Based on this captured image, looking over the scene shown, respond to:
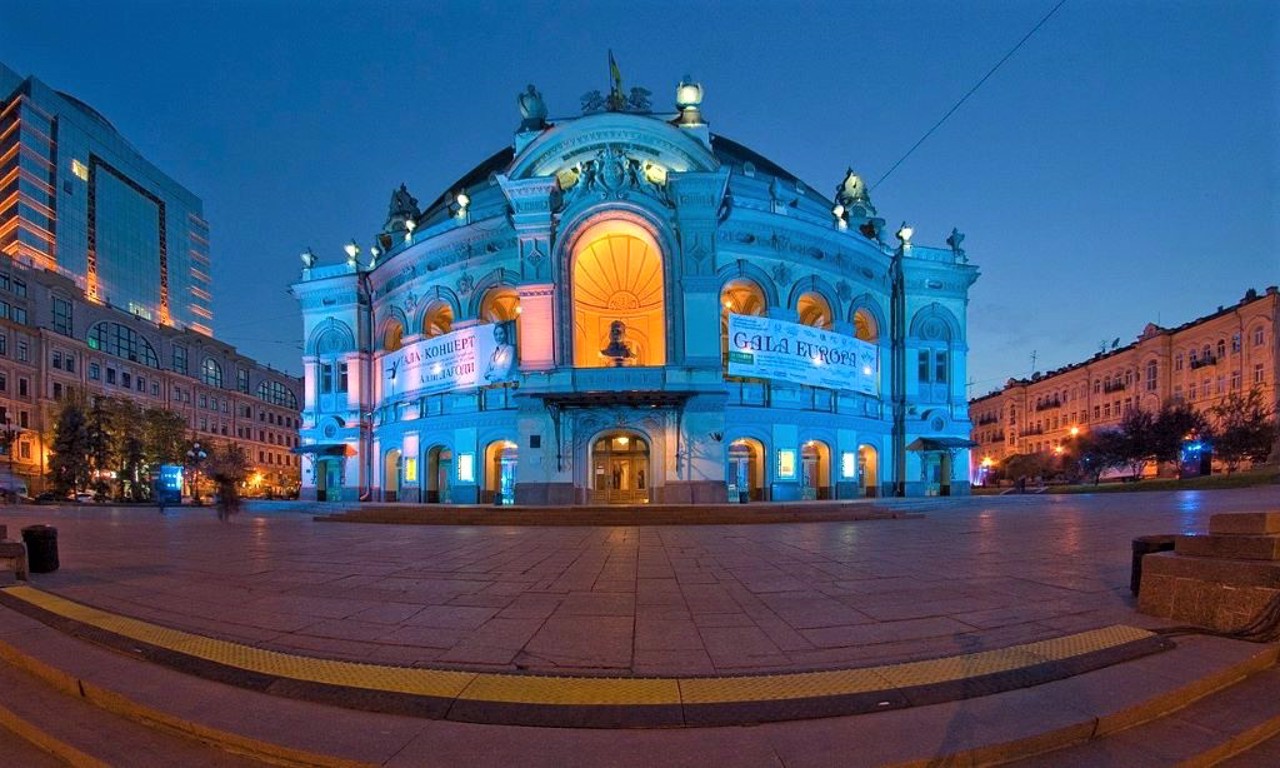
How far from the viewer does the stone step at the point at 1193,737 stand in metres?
3.51

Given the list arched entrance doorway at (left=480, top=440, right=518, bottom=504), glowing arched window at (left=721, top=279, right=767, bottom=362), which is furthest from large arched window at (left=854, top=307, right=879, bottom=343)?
arched entrance doorway at (left=480, top=440, right=518, bottom=504)

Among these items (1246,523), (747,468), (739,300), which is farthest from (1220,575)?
(739,300)

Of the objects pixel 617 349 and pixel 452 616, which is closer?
→ pixel 452 616

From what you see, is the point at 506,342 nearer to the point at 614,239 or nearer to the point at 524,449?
the point at 524,449

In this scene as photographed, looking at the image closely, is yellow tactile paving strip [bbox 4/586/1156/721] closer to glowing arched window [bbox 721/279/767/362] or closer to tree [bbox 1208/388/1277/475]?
glowing arched window [bbox 721/279/767/362]

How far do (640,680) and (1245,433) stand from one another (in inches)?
2232

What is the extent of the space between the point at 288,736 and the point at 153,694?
1.50 meters

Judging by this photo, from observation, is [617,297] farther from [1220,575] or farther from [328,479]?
[1220,575]

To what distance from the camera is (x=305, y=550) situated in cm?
1238

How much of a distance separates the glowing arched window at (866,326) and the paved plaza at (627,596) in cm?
2233

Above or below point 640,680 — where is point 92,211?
above

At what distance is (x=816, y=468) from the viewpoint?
32.8 metres

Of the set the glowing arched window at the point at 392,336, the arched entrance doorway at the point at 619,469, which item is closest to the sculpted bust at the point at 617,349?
the arched entrance doorway at the point at 619,469

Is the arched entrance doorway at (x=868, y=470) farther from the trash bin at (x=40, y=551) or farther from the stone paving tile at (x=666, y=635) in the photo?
the trash bin at (x=40, y=551)
